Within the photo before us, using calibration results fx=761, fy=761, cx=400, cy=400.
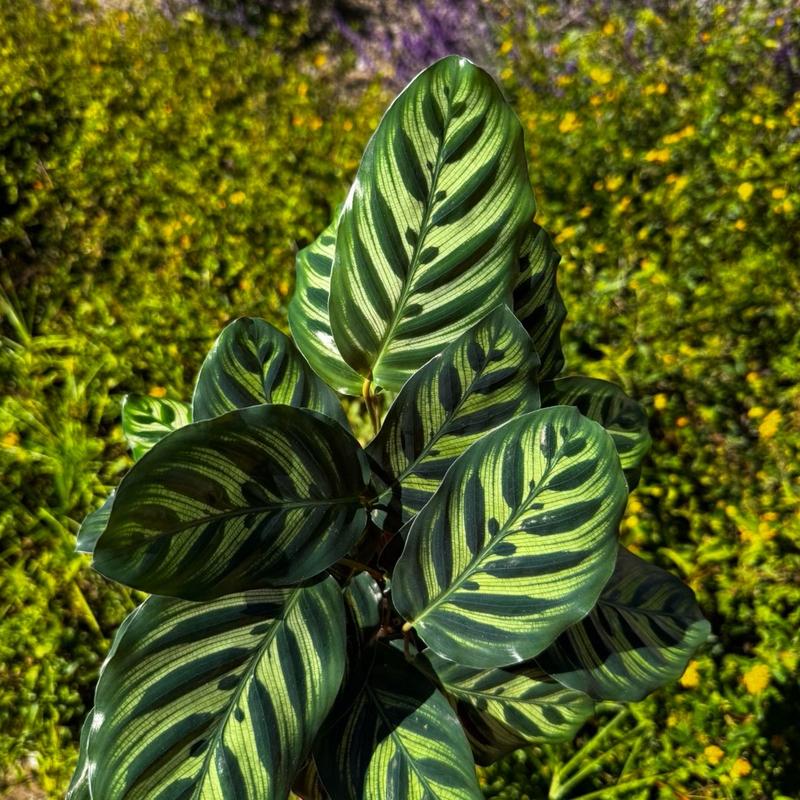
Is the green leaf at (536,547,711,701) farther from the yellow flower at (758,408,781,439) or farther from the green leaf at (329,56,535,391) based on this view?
the yellow flower at (758,408,781,439)

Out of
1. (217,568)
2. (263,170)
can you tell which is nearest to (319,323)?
(217,568)

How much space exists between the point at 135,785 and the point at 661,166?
1.91m

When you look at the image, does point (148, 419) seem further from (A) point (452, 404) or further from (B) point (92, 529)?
(A) point (452, 404)

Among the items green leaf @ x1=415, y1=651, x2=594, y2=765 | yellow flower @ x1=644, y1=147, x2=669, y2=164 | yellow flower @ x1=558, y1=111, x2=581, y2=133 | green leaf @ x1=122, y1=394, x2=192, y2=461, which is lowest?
green leaf @ x1=415, y1=651, x2=594, y2=765

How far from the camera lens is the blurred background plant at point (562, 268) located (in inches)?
55.9

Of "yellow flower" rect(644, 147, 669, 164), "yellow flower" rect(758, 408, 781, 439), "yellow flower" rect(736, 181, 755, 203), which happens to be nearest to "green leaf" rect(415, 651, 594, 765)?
"yellow flower" rect(758, 408, 781, 439)

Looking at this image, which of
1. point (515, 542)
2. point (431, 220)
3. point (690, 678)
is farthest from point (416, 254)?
point (690, 678)

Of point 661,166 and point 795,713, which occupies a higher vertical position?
point 661,166

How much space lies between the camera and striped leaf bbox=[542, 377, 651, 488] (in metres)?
0.84

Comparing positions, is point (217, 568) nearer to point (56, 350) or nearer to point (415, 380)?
point (415, 380)

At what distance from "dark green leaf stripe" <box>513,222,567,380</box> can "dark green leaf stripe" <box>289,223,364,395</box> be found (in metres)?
0.20

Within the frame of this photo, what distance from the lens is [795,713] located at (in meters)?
1.34

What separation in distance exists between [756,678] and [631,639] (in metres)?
0.65

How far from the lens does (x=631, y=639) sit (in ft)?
2.59
